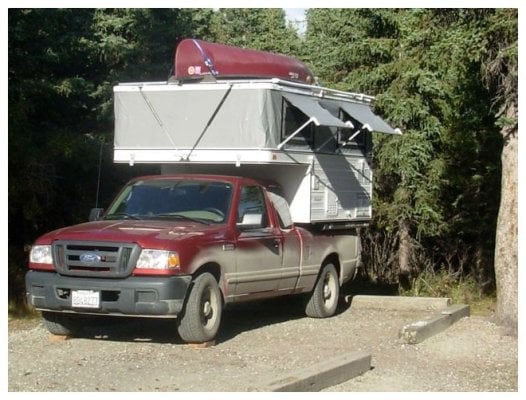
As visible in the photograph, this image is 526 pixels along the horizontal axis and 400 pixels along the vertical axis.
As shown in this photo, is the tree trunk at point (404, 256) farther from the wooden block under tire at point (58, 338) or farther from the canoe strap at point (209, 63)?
the wooden block under tire at point (58, 338)

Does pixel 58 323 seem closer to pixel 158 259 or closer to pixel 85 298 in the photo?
pixel 85 298

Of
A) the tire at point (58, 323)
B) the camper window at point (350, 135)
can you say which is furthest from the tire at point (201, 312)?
the camper window at point (350, 135)

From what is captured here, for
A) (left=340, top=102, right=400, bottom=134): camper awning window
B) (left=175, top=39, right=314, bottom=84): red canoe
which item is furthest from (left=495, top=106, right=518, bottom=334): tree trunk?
(left=175, top=39, right=314, bottom=84): red canoe

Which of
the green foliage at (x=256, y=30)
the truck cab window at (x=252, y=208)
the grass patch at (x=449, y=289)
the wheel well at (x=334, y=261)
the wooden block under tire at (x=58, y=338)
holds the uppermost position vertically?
the green foliage at (x=256, y=30)

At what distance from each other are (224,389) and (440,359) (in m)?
2.99

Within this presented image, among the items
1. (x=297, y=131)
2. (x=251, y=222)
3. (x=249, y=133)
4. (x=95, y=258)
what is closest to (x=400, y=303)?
(x=297, y=131)

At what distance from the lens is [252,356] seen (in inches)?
370

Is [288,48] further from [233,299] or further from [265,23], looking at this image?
[233,299]

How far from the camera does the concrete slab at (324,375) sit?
24.0 feet

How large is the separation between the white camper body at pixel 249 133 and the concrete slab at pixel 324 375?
10.8 feet

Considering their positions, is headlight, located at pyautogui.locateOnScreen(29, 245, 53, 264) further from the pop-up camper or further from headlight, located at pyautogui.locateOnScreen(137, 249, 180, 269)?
the pop-up camper

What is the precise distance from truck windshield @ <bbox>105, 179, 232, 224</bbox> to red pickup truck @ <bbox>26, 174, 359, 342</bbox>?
0.04ft

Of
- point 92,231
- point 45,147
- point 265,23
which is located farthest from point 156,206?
point 265,23

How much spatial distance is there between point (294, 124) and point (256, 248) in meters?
1.81
